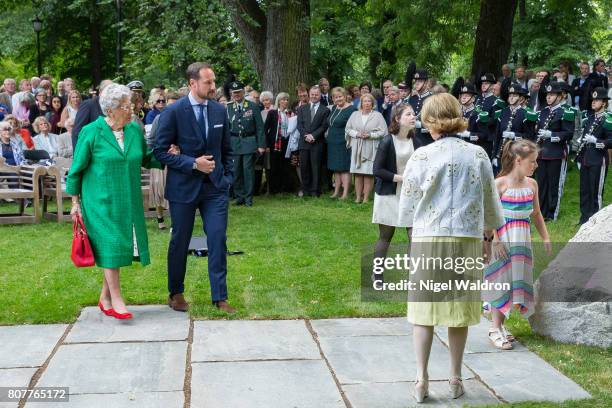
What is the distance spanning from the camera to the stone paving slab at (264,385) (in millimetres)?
5316

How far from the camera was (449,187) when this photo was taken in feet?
16.9

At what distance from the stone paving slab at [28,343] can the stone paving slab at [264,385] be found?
116 cm

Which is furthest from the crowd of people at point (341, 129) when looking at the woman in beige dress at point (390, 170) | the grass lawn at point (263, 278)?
the woman in beige dress at point (390, 170)

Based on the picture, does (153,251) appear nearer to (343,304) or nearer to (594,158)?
(343,304)

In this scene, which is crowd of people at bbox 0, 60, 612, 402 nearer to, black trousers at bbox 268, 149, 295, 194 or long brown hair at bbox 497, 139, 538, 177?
long brown hair at bbox 497, 139, 538, 177

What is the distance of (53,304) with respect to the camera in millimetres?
7730

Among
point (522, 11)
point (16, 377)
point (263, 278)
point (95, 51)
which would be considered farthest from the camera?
point (95, 51)

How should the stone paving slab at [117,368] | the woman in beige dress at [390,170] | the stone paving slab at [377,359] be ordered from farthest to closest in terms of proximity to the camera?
the woman in beige dress at [390,170]
the stone paving slab at [377,359]
the stone paving slab at [117,368]

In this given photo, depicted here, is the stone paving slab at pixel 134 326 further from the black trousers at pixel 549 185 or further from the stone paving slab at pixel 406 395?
the black trousers at pixel 549 185

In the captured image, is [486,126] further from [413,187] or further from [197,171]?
[413,187]

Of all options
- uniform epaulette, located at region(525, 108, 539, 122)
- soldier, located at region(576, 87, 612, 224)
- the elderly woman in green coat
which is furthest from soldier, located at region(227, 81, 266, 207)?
the elderly woman in green coat

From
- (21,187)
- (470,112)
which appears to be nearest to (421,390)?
(21,187)

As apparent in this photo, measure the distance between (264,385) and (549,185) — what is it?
8832 millimetres

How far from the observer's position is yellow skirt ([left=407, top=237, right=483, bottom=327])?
17.1 ft
